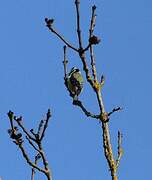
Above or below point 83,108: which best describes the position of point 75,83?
above

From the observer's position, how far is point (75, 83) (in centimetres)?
570

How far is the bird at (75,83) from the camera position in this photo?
5580 mm

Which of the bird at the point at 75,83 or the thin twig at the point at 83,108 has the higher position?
the bird at the point at 75,83

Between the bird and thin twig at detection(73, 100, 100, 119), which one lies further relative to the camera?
the bird

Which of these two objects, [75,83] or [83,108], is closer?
[83,108]

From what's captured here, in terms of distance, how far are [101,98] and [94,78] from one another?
0.26 meters

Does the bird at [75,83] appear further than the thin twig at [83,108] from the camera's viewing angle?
Yes

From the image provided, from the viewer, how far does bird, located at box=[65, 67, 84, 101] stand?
5580 mm

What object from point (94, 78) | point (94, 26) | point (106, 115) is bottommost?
point (106, 115)

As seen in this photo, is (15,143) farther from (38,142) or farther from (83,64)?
(83,64)

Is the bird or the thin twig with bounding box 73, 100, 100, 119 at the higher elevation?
the bird

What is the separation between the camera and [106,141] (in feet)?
14.2

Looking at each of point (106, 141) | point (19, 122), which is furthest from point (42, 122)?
point (106, 141)

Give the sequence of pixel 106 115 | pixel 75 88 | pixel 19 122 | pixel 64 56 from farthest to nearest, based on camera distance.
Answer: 1. pixel 75 88
2. pixel 64 56
3. pixel 19 122
4. pixel 106 115
